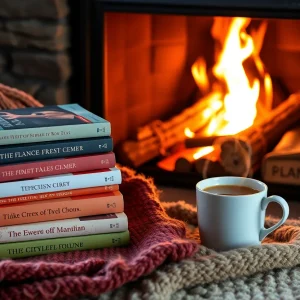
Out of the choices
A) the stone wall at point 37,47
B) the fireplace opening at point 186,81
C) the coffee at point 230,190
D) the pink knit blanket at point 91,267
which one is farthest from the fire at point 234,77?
the pink knit blanket at point 91,267

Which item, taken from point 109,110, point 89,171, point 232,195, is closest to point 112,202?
point 89,171

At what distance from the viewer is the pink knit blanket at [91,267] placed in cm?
81

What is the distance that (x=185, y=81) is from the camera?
1.84m

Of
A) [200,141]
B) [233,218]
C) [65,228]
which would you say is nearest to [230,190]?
[233,218]

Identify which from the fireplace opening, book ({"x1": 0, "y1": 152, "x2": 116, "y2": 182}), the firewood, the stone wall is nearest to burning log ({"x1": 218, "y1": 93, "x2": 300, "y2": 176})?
the fireplace opening

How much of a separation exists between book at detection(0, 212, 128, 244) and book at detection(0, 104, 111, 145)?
0.12 meters

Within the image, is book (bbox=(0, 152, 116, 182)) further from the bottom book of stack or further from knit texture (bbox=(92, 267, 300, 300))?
knit texture (bbox=(92, 267, 300, 300))

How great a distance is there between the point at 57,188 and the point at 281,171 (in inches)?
30.9

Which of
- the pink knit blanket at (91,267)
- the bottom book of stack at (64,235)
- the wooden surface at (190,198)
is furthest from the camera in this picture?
the wooden surface at (190,198)

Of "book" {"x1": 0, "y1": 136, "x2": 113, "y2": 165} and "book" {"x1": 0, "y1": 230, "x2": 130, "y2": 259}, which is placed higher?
"book" {"x1": 0, "y1": 136, "x2": 113, "y2": 165}

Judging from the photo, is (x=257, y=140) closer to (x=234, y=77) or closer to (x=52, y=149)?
(x=234, y=77)

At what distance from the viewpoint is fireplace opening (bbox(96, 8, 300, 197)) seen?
5.56ft

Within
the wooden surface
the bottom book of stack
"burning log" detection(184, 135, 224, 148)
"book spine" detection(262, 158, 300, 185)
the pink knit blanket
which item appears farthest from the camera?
"burning log" detection(184, 135, 224, 148)

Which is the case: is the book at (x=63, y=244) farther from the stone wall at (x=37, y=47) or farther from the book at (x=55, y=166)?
the stone wall at (x=37, y=47)
